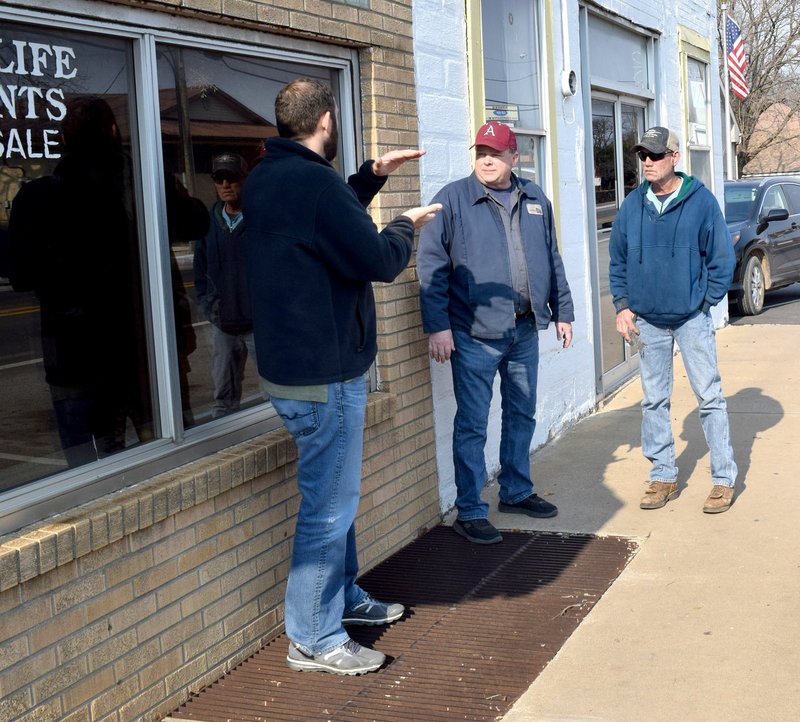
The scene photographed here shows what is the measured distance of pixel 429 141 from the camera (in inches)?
230

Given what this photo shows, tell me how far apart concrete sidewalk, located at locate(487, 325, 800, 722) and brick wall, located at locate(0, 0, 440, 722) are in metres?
1.03

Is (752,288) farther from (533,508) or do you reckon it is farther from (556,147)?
(533,508)

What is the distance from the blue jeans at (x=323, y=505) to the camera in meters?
3.93

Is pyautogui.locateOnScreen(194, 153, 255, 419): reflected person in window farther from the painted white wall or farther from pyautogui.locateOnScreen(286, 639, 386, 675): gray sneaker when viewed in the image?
the painted white wall

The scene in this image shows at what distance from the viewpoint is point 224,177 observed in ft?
14.6

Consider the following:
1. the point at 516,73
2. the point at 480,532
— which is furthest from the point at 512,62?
the point at 480,532

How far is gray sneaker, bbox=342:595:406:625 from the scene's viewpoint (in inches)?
177

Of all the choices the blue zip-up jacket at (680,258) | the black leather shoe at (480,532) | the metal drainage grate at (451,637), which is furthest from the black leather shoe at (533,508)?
the blue zip-up jacket at (680,258)

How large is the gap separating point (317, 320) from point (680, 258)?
2566 millimetres

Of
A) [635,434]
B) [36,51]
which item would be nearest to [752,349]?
[635,434]

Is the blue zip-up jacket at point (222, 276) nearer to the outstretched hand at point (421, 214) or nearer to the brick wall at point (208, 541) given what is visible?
the brick wall at point (208, 541)

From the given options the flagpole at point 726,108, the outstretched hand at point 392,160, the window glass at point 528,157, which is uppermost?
the flagpole at point 726,108

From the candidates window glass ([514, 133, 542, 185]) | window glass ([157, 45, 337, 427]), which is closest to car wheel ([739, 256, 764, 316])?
window glass ([514, 133, 542, 185])

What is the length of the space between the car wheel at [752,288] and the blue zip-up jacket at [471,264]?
A: 9024 mm
